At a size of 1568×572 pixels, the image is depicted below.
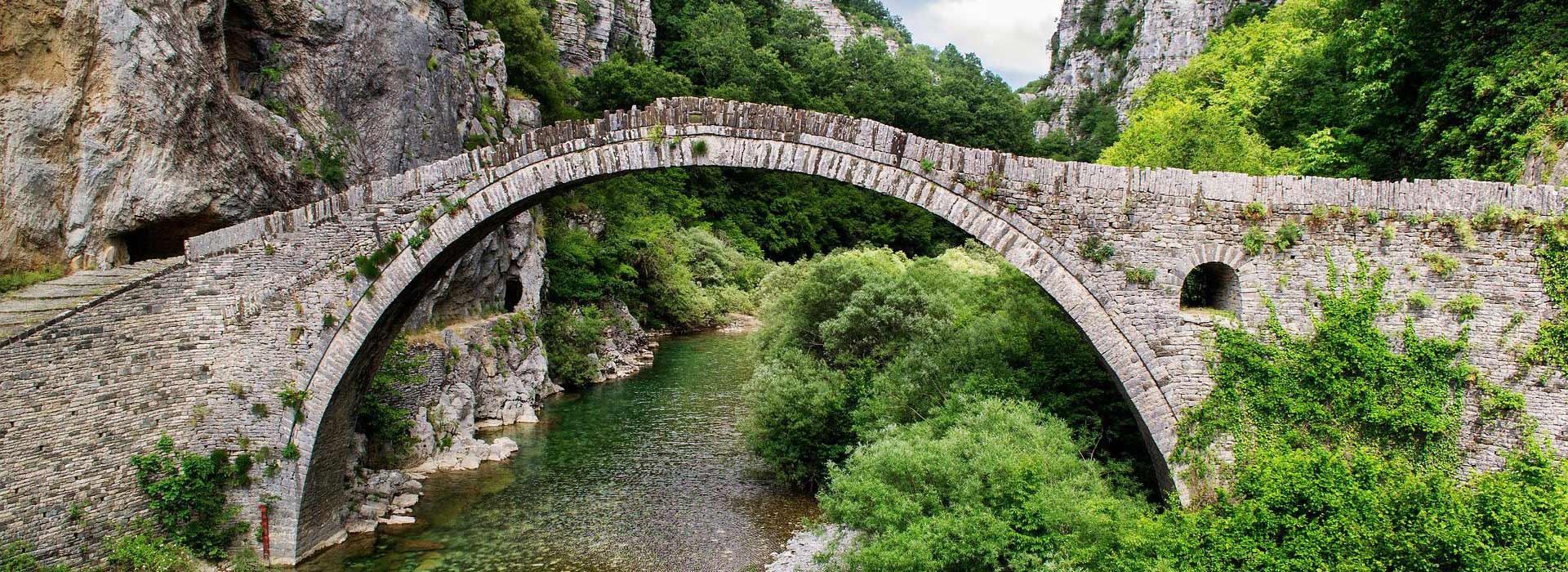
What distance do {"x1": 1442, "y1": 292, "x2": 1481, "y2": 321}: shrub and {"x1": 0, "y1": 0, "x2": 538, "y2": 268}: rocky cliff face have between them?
15324 millimetres

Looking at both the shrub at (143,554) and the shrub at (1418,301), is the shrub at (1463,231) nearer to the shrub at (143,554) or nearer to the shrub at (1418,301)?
the shrub at (1418,301)

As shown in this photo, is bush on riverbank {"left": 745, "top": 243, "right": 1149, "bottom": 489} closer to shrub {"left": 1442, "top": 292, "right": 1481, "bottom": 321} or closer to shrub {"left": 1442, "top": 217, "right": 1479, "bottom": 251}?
shrub {"left": 1442, "top": 292, "right": 1481, "bottom": 321}

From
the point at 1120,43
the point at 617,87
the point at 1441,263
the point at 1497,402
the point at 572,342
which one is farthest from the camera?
the point at 1120,43

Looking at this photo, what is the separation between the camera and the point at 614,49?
1842 inches

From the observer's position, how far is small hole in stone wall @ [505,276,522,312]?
23297 mm

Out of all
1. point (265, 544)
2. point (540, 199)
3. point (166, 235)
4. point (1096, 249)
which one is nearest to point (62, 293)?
point (166, 235)

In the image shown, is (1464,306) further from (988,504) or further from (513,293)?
(513,293)

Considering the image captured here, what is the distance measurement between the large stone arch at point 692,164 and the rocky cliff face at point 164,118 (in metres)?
3.23

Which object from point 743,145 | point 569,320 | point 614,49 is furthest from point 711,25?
point 743,145

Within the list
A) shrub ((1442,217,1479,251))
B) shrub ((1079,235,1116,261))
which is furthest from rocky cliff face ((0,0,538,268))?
shrub ((1442,217,1479,251))

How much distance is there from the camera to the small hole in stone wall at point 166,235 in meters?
11.4

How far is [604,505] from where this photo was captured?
14.0 meters

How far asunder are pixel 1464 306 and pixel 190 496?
14.7 m

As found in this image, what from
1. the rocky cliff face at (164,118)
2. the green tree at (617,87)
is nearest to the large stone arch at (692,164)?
the rocky cliff face at (164,118)
